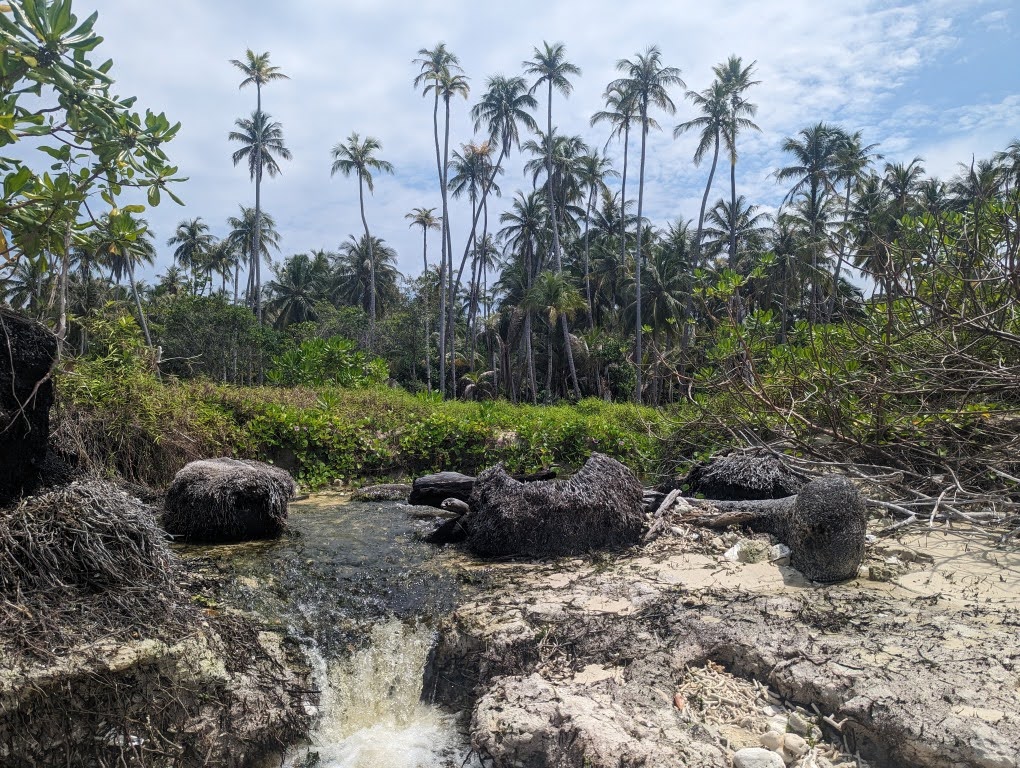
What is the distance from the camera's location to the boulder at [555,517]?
7.43m

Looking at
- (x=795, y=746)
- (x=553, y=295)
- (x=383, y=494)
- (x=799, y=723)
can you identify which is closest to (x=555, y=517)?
(x=799, y=723)

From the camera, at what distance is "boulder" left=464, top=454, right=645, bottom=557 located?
743 cm

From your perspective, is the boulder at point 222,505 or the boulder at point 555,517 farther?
the boulder at point 222,505

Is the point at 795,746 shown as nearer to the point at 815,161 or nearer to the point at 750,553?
the point at 750,553

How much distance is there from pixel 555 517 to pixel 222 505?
12.8 ft

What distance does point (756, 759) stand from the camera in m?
3.52

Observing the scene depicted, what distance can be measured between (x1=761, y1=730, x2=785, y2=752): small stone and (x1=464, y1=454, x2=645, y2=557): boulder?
12.3ft

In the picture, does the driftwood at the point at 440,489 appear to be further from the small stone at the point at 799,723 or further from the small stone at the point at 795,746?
the small stone at the point at 795,746

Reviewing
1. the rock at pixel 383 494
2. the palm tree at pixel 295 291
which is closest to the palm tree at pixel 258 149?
the palm tree at pixel 295 291

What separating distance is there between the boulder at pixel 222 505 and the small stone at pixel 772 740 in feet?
19.9

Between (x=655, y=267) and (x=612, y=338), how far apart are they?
625cm

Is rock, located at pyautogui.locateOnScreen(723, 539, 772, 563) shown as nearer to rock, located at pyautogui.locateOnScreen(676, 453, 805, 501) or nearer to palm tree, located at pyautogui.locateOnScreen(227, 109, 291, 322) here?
rock, located at pyautogui.locateOnScreen(676, 453, 805, 501)

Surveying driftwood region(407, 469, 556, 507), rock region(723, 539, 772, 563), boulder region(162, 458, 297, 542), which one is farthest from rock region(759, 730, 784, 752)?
driftwood region(407, 469, 556, 507)

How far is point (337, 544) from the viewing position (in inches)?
312
